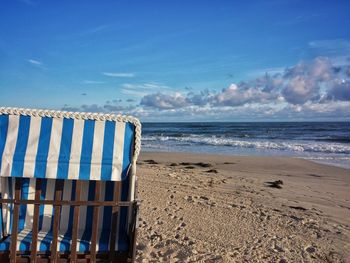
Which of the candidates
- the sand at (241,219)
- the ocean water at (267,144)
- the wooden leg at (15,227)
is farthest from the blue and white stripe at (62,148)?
the ocean water at (267,144)

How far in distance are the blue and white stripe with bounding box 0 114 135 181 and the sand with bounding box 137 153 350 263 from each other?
5.84 ft

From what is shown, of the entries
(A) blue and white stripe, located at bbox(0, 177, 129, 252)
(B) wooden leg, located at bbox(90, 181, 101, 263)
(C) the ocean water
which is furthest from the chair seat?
(C) the ocean water

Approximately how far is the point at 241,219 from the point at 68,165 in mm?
3820

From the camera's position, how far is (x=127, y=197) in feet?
12.5

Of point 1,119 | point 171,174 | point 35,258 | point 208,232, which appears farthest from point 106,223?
point 171,174

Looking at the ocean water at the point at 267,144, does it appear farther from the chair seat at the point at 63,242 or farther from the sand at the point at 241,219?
the chair seat at the point at 63,242

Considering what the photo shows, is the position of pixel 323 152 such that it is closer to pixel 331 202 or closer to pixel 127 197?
pixel 331 202

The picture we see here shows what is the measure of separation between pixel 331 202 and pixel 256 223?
8.90 feet

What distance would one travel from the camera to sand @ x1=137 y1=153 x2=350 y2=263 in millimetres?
4957

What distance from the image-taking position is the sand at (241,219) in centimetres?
496

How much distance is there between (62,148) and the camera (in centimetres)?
342

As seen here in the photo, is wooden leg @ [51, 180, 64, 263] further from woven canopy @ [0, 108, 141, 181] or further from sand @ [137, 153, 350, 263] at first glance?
sand @ [137, 153, 350, 263]

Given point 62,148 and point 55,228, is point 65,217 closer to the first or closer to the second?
point 55,228

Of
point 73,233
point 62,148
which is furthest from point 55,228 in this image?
point 62,148
